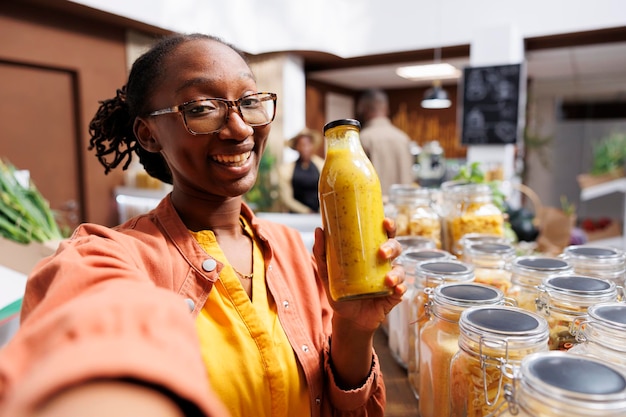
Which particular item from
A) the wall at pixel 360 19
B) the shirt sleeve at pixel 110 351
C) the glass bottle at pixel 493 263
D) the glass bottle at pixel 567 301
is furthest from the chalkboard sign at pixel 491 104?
the shirt sleeve at pixel 110 351

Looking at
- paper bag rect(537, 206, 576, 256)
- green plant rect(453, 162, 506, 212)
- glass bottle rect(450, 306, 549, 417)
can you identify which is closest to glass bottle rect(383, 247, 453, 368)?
glass bottle rect(450, 306, 549, 417)

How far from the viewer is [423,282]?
100 centimetres

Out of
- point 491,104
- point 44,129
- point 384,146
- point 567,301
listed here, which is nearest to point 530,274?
point 567,301

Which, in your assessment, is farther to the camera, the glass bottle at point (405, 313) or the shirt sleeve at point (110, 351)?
the glass bottle at point (405, 313)

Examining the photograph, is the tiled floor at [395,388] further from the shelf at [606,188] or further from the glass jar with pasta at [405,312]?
the shelf at [606,188]

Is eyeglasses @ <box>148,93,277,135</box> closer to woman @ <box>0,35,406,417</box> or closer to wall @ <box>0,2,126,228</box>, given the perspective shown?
woman @ <box>0,35,406,417</box>

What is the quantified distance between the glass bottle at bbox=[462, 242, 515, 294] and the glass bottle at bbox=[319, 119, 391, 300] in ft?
1.79

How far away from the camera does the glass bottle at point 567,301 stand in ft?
2.55

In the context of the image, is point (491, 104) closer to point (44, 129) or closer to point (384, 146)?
point (384, 146)

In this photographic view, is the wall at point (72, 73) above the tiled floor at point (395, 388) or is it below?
above

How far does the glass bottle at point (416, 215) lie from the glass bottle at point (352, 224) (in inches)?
33.6

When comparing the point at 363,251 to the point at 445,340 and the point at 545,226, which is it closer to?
the point at 445,340

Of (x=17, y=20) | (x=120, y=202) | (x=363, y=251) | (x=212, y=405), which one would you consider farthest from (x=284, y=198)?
(x=212, y=405)

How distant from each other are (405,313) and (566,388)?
2.17 ft
